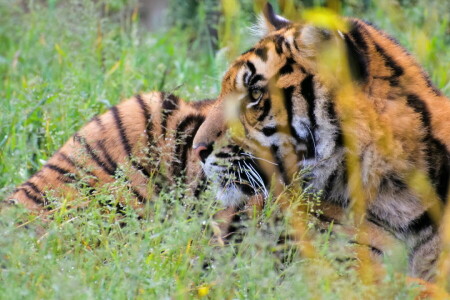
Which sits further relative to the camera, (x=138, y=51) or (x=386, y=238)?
(x=138, y=51)

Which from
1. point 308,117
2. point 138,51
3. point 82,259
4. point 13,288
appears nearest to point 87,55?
point 138,51

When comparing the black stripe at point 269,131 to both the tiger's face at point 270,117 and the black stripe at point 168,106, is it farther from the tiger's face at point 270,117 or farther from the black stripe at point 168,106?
the black stripe at point 168,106

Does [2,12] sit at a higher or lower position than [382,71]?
lower

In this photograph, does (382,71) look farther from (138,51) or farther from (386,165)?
(138,51)

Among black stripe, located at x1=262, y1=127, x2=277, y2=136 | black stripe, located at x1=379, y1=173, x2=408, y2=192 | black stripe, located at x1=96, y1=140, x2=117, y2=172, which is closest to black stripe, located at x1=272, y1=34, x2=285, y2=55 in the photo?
black stripe, located at x1=262, y1=127, x2=277, y2=136

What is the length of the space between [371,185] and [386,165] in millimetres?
109

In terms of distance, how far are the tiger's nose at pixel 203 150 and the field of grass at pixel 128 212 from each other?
0.20 metres

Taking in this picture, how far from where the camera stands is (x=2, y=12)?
7.33 meters

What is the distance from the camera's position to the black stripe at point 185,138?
4059mm

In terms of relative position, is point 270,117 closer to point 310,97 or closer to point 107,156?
point 310,97

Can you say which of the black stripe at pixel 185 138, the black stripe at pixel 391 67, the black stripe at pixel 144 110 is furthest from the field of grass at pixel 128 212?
the black stripe at pixel 391 67

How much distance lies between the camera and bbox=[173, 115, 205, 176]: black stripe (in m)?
4.06

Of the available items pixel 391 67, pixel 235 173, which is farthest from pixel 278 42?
pixel 235 173

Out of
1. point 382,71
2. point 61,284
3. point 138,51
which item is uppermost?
point 382,71
